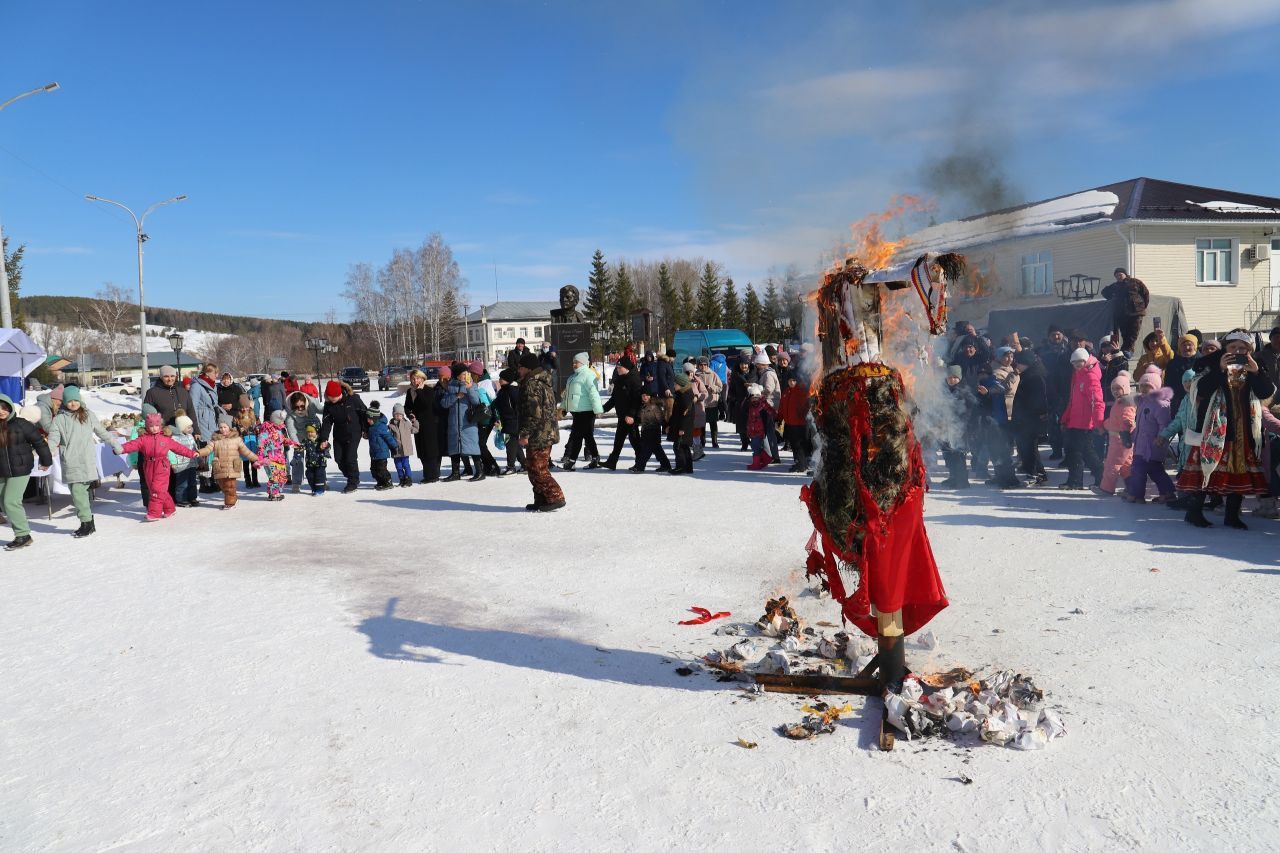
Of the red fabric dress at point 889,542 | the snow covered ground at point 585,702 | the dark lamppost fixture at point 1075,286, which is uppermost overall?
the dark lamppost fixture at point 1075,286

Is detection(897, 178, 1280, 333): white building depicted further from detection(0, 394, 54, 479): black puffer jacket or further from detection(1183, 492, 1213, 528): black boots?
detection(0, 394, 54, 479): black puffer jacket

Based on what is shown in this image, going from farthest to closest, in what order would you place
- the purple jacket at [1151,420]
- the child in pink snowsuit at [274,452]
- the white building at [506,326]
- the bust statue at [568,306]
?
1. the white building at [506,326]
2. the bust statue at [568,306]
3. the child in pink snowsuit at [274,452]
4. the purple jacket at [1151,420]

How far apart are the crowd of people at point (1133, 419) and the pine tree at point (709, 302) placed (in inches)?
2183

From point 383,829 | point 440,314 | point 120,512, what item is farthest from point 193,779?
point 440,314

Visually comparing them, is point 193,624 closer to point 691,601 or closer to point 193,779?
point 193,779

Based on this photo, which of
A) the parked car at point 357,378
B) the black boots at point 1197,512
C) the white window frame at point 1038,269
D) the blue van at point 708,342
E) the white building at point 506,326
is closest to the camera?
the black boots at point 1197,512

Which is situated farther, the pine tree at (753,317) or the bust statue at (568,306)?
the pine tree at (753,317)

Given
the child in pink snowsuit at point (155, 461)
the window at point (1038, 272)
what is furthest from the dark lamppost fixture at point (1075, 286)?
the child in pink snowsuit at point (155, 461)

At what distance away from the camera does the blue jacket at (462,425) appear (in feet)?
40.3

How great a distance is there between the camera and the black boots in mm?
7766

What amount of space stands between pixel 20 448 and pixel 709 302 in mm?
61405

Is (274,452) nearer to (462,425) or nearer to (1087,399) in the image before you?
(462,425)

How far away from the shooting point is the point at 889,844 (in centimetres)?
302

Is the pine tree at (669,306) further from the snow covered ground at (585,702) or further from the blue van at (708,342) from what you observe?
the snow covered ground at (585,702)
